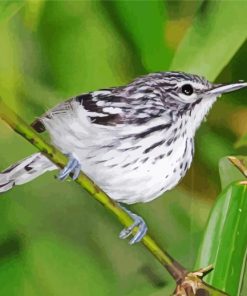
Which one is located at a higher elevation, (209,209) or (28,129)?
(28,129)

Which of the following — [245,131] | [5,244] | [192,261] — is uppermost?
[5,244]

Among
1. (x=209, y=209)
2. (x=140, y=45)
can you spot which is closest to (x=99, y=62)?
(x=140, y=45)

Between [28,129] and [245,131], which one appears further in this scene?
[245,131]

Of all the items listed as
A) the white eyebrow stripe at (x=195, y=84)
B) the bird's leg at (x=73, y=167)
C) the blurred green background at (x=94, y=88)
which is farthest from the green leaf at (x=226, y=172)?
the bird's leg at (x=73, y=167)

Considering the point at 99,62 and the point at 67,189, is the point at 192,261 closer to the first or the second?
the point at 67,189

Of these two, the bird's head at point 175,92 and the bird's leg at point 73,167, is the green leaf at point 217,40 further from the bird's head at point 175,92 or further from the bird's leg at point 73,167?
the bird's leg at point 73,167
